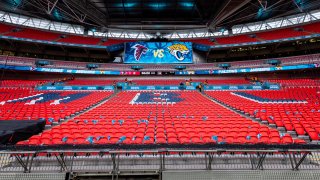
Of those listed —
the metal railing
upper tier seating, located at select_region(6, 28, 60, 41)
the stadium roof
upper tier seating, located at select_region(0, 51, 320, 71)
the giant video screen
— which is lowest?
the metal railing

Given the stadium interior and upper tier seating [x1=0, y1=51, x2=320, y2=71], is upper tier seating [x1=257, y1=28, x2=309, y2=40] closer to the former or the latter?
the stadium interior

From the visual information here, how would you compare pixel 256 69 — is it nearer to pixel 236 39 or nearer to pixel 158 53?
pixel 236 39

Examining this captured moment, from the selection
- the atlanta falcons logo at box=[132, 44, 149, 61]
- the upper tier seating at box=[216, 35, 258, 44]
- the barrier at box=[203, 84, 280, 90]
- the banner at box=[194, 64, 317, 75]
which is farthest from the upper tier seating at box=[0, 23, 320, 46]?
the barrier at box=[203, 84, 280, 90]

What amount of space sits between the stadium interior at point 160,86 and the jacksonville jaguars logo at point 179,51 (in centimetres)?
18

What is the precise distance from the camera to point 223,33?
27.9 metres

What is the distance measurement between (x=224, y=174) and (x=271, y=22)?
3000 centimetres

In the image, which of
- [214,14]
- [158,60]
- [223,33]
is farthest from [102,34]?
[223,33]

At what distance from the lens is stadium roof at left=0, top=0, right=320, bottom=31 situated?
19766mm

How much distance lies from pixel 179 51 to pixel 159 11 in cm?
700

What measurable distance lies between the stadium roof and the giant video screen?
2.75 m

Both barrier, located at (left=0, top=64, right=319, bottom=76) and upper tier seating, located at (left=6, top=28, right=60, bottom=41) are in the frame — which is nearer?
barrier, located at (left=0, top=64, right=319, bottom=76)

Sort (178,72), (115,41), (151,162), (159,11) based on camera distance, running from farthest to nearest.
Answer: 1. (115,41)
2. (178,72)
3. (159,11)
4. (151,162)

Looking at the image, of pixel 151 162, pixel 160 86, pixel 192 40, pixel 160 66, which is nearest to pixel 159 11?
pixel 192 40

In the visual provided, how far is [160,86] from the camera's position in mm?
21578
